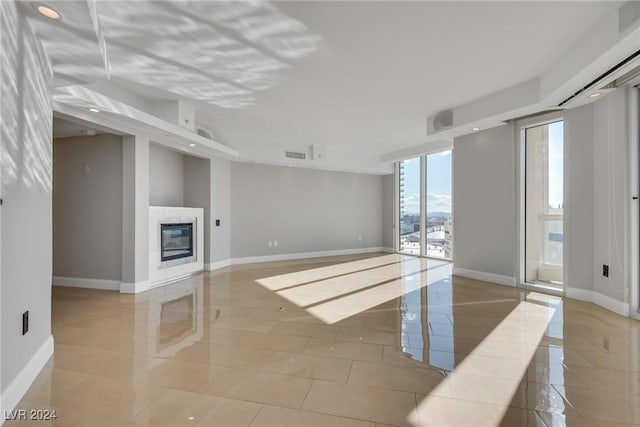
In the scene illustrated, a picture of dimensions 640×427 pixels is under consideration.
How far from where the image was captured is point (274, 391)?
212cm

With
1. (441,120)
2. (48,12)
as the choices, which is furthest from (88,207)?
(441,120)

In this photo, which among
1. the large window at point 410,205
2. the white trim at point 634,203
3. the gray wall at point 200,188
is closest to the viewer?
the white trim at point 634,203

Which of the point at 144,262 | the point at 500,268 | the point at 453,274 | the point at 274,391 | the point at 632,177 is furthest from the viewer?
the point at 453,274

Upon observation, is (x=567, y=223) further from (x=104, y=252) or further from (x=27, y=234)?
(x=104, y=252)

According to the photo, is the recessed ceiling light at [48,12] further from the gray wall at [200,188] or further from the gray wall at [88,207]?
the gray wall at [200,188]

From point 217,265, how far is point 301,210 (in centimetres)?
267

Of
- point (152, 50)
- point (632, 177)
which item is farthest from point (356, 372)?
point (632, 177)

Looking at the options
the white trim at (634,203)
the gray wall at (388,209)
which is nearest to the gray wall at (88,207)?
the white trim at (634,203)

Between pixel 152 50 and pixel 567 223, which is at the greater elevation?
pixel 152 50

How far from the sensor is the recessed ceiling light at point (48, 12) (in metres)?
1.92

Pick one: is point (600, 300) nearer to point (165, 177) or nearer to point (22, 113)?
point (22, 113)

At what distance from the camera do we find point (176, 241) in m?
5.81

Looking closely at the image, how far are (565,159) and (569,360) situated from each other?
3172 millimetres

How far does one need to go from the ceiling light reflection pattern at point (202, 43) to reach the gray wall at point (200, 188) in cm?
259
